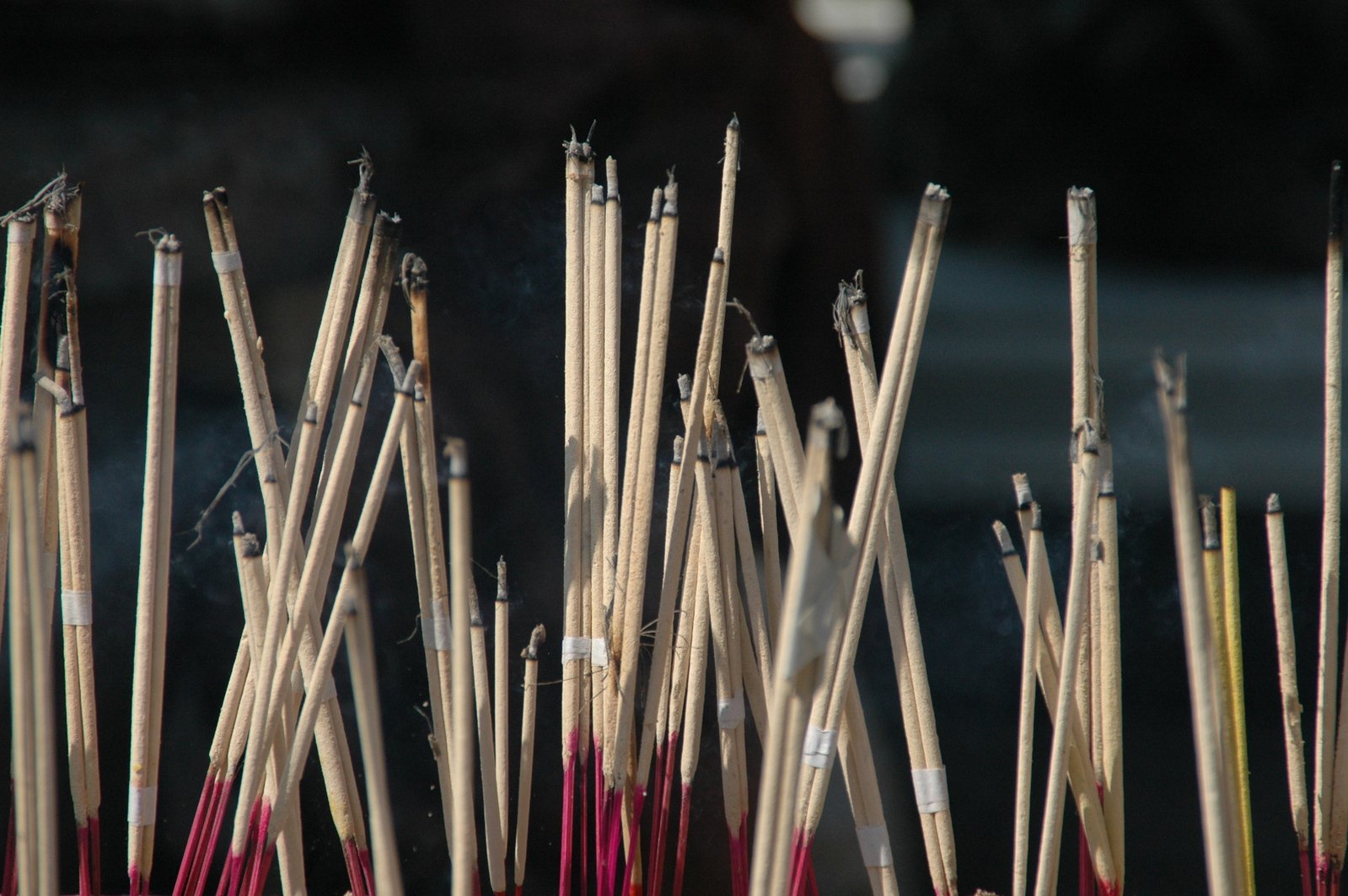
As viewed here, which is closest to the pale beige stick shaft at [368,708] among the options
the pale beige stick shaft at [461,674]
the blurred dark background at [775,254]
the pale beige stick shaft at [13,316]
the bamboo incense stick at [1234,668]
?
the pale beige stick shaft at [461,674]

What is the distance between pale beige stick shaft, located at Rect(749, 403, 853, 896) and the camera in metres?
0.44

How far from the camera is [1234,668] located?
0.68 metres

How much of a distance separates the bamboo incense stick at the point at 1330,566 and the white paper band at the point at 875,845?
0.27 meters

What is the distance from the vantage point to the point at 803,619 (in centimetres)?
45

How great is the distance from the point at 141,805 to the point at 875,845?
46cm

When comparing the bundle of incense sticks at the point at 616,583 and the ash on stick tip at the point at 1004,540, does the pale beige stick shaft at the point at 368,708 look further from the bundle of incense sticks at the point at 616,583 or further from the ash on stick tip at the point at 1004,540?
the ash on stick tip at the point at 1004,540

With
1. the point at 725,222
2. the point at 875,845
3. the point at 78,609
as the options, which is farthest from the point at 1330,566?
the point at 78,609

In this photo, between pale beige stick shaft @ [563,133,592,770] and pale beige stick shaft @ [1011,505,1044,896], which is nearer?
pale beige stick shaft @ [1011,505,1044,896]

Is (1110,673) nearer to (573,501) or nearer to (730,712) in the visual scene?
(730,712)

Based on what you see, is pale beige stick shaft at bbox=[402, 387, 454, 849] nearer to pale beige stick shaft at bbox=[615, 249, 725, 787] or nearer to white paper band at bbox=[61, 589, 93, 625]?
pale beige stick shaft at bbox=[615, 249, 725, 787]

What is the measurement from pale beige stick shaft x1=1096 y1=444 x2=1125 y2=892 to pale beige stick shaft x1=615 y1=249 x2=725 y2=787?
0.80 ft

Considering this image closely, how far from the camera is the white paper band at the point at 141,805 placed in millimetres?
745

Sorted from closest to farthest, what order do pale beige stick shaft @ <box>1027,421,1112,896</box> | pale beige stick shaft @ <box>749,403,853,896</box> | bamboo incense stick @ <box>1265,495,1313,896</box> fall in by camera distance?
pale beige stick shaft @ <box>749,403,853,896</box> < pale beige stick shaft @ <box>1027,421,1112,896</box> < bamboo incense stick @ <box>1265,495,1313,896</box>

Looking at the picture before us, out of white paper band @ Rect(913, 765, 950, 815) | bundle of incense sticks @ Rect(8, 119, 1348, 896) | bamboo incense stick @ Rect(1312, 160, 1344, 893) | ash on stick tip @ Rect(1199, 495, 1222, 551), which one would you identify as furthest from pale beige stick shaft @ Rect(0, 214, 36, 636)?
bamboo incense stick @ Rect(1312, 160, 1344, 893)
